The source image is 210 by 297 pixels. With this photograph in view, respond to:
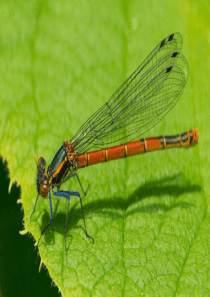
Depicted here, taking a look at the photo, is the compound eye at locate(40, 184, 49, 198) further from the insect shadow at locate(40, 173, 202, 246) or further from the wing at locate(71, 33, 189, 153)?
the wing at locate(71, 33, 189, 153)

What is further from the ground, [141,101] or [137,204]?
[141,101]

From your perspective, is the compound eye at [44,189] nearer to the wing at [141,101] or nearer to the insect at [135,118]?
the insect at [135,118]

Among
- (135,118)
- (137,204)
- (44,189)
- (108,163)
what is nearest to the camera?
(44,189)

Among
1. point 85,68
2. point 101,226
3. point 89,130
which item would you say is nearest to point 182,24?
point 85,68

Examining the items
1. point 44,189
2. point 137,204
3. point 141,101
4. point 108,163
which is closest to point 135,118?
point 141,101

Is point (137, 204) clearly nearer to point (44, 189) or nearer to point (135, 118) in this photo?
point (44, 189)
